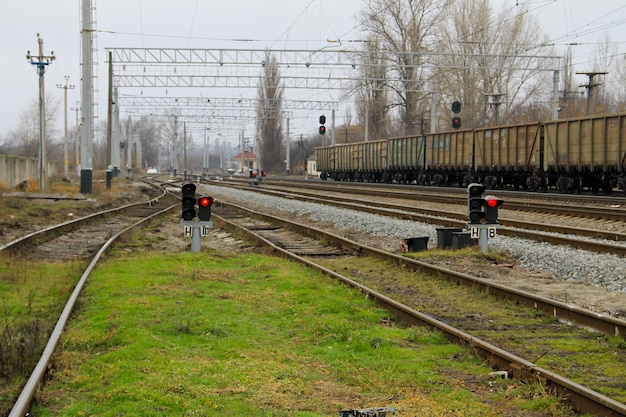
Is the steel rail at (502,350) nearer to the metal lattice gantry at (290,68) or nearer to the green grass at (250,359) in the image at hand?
the green grass at (250,359)

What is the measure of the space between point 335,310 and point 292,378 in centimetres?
262

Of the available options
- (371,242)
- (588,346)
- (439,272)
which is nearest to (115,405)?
(588,346)

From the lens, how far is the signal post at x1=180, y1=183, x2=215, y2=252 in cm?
1303

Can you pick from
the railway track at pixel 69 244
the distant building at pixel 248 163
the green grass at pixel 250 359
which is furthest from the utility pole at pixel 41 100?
the distant building at pixel 248 163

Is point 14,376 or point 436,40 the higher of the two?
point 436,40

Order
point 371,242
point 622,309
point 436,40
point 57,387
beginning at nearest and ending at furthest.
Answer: point 57,387, point 622,309, point 371,242, point 436,40

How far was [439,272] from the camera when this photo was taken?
10.7 m

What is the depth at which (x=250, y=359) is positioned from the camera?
6211 millimetres

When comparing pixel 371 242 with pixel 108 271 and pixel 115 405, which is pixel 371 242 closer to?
pixel 108 271

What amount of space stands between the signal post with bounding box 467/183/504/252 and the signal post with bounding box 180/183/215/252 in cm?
452

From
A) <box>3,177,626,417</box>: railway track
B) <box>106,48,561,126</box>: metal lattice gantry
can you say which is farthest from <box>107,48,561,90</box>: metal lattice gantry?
<box>3,177,626,417</box>: railway track

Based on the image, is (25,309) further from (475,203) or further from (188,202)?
(475,203)

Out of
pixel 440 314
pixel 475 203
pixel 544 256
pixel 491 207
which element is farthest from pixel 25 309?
pixel 544 256

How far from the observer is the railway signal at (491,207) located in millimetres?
12453
